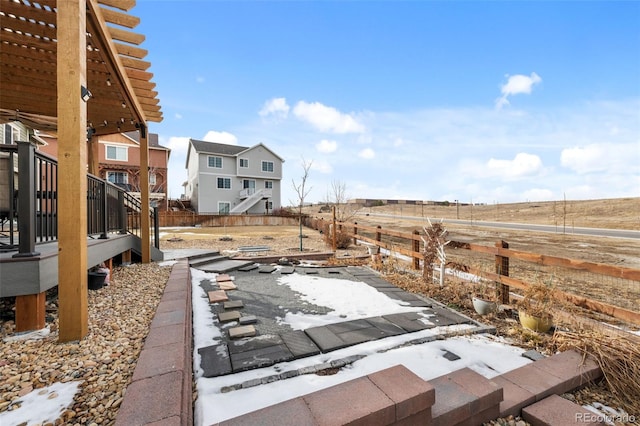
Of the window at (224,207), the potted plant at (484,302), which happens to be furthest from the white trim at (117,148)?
the potted plant at (484,302)

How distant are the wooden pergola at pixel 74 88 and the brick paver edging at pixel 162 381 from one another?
0.80 meters

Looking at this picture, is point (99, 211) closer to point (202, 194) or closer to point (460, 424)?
point (460, 424)

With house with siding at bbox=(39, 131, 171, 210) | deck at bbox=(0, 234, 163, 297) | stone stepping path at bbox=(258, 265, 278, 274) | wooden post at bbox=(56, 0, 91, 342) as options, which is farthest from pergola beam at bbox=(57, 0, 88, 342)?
house with siding at bbox=(39, 131, 171, 210)

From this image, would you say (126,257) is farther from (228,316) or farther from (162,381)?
(162,381)

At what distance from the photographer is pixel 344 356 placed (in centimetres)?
237

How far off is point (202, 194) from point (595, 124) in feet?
88.5

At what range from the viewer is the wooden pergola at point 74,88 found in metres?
2.36

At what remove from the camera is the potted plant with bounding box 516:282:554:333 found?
9.75 ft

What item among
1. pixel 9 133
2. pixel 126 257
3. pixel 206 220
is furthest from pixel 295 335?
pixel 206 220

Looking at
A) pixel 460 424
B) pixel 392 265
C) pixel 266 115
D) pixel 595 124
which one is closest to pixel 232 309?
pixel 460 424

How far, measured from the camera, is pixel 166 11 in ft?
17.4

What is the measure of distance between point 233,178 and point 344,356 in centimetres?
2662

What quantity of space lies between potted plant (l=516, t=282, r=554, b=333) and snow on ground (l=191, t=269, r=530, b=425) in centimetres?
56

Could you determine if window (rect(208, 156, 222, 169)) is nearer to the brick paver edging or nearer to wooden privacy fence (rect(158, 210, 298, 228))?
wooden privacy fence (rect(158, 210, 298, 228))
